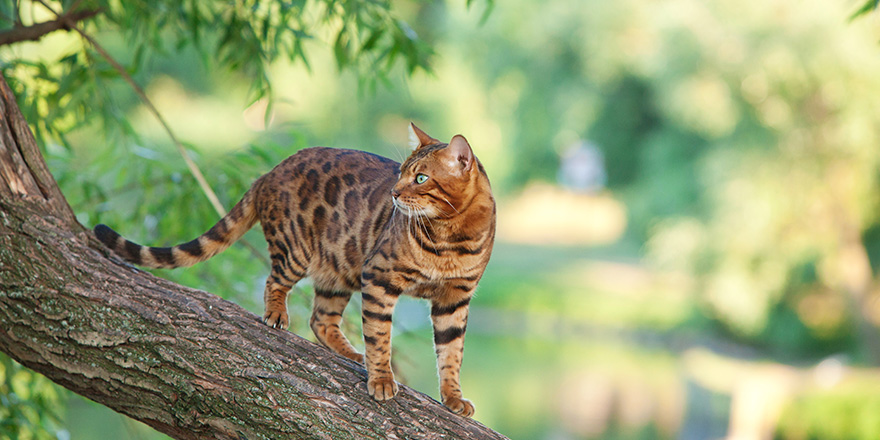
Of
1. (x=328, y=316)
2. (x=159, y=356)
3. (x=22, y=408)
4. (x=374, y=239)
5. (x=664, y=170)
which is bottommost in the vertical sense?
(x=159, y=356)

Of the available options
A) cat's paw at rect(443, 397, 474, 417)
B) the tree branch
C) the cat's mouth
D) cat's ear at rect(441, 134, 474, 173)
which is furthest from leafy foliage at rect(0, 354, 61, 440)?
cat's ear at rect(441, 134, 474, 173)

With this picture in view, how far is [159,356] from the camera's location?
2.05 metres

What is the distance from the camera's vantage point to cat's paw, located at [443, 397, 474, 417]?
2355 millimetres

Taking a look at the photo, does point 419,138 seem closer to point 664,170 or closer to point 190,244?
point 190,244

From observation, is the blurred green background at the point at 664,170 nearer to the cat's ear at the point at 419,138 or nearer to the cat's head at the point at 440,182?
the cat's ear at the point at 419,138

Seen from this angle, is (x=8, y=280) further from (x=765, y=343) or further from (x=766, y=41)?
(x=765, y=343)

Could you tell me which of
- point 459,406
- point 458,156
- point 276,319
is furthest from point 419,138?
point 459,406

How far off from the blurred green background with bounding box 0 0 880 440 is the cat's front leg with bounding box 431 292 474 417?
97.4 inches

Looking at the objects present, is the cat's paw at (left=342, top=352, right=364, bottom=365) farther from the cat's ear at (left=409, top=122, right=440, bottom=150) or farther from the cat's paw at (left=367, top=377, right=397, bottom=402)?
the cat's ear at (left=409, top=122, right=440, bottom=150)

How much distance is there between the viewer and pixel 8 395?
3260 millimetres

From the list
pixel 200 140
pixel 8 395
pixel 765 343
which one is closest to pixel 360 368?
pixel 8 395

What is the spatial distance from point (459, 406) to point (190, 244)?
3.28ft

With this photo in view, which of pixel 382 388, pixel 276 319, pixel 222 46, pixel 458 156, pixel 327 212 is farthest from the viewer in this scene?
pixel 222 46

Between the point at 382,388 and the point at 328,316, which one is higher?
the point at 328,316
